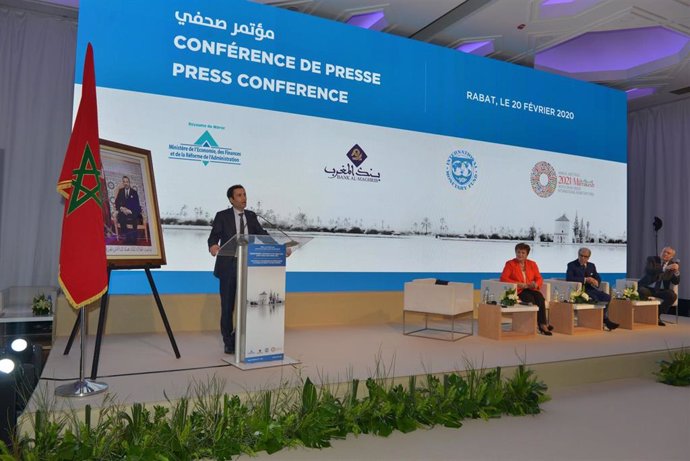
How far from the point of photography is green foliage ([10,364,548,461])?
2.62 metres

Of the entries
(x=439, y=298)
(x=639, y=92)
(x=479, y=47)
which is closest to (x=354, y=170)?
(x=439, y=298)

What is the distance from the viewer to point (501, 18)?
24.7ft

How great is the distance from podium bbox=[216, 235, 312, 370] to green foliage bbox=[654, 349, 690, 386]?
3401 mm

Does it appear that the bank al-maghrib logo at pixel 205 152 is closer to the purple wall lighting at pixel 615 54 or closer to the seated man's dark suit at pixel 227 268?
the seated man's dark suit at pixel 227 268

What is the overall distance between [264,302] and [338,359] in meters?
0.85

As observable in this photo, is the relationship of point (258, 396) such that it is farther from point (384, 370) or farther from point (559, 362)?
point (559, 362)

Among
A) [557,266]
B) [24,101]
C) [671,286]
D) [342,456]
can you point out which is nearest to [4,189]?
[24,101]

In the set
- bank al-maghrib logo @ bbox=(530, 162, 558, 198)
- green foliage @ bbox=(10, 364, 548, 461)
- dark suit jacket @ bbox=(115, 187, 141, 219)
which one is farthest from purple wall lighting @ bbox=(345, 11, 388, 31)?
green foliage @ bbox=(10, 364, 548, 461)

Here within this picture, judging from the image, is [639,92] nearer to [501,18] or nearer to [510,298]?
[501,18]

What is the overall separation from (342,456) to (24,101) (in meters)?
6.65

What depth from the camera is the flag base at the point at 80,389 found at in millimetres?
3154

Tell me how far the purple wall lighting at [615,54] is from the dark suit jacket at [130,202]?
25.9ft

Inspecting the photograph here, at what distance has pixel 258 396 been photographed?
10.9 ft

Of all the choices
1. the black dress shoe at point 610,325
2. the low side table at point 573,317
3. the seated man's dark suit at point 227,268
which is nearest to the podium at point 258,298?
the seated man's dark suit at point 227,268
